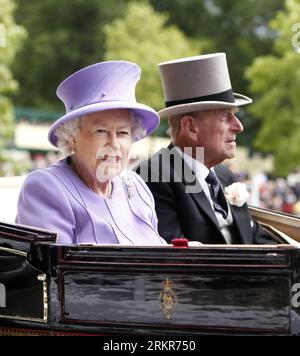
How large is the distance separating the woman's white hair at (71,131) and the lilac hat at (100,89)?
0.10ft

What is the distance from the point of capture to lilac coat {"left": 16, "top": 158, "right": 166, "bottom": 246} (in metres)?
3.31

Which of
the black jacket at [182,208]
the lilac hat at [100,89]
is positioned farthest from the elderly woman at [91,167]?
the black jacket at [182,208]

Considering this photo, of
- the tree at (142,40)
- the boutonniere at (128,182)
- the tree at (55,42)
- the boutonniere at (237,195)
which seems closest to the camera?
the boutonniere at (128,182)

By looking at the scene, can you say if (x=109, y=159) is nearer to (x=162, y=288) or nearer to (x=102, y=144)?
(x=102, y=144)

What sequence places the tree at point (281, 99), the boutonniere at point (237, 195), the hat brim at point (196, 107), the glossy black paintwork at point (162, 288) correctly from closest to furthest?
the glossy black paintwork at point (162, 288), the hat brim at point (196, 107), the boutonniere at point (237, 195), the tree at point (281, 99)

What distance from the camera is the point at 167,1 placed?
4219 centimetres

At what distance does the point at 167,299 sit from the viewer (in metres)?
3.04

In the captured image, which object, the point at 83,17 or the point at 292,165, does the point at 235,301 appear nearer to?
the point at 292,165

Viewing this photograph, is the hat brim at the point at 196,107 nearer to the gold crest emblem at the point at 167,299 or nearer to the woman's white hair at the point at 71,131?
the woman's white hair at the point at 71,131

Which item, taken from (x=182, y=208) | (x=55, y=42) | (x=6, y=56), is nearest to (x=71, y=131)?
(x=182, y=208)

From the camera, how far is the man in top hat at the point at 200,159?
13.2 feet

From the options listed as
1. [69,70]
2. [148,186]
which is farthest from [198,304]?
[69,70]

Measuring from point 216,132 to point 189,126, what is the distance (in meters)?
0.13

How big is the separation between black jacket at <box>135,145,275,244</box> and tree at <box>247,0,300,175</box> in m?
15.5
